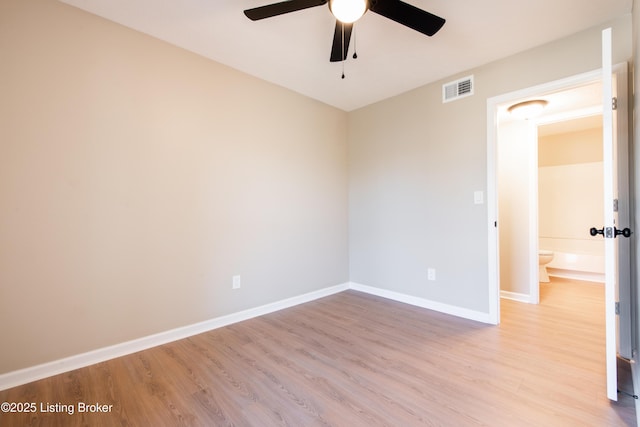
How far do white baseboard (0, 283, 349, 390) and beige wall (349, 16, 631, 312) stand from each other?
1384 millimetres

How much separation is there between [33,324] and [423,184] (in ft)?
11.2

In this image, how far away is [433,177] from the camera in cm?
302

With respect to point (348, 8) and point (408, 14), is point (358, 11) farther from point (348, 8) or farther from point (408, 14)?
point (408, 14)

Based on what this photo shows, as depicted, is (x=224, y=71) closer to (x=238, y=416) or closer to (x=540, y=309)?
(x=238, y=416)

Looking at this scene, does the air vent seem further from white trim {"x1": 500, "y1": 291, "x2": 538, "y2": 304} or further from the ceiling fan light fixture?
white trim {"x1": 500, "y1": 291, "x2": 538, "y2": 304}

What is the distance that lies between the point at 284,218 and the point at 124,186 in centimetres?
151

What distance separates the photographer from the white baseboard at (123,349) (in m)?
1.73

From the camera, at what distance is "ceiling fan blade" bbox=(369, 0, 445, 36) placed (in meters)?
1.56

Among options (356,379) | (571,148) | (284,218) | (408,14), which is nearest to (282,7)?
(408,14)

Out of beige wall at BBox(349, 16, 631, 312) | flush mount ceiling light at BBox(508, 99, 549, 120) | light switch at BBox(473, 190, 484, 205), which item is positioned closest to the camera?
beige wall at BBox(349, 16, 631, 312)

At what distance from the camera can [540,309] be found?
2.99m

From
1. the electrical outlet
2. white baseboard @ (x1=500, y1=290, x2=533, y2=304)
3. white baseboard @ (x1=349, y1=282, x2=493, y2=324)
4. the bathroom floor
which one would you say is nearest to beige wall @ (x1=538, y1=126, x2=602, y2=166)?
the bathroom floor

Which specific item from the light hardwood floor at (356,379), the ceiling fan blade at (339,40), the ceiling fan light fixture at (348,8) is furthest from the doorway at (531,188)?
the ceiling fan light fixture at (348,8)

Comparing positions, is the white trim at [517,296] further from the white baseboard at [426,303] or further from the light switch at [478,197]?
the light switch at [478,197]
